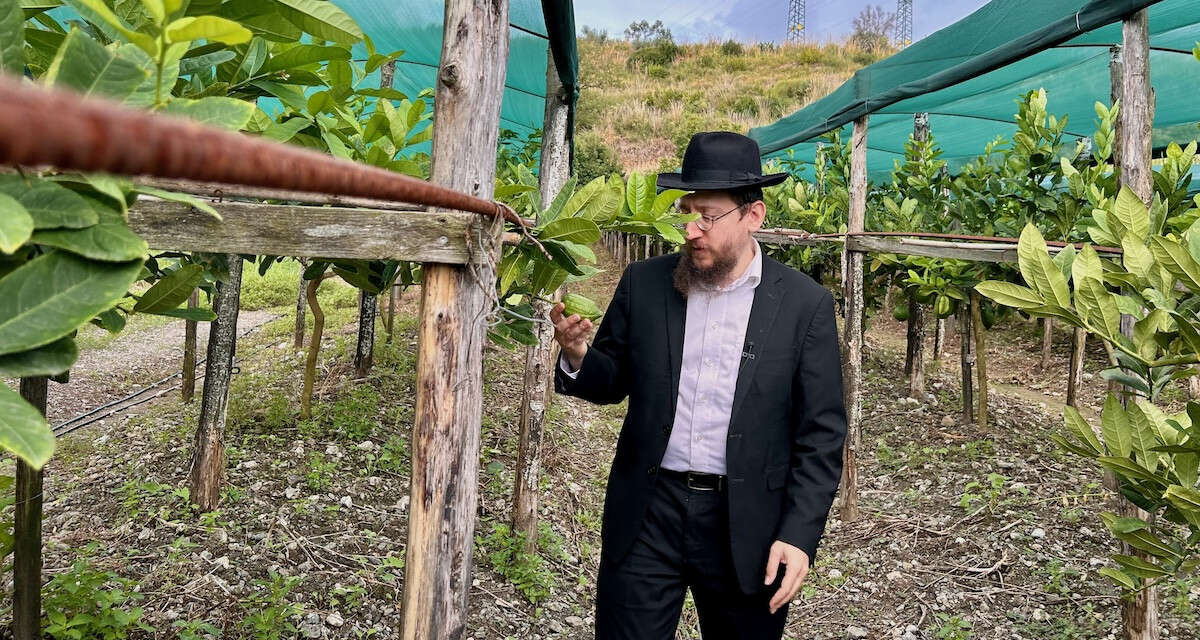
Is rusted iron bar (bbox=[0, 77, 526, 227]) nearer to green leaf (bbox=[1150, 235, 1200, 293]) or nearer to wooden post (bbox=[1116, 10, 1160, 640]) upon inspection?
green leaf (bbox=[1150, 235, 1200, 293])

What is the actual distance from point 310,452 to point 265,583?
53.5 inches

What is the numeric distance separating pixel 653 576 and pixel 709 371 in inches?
24.2

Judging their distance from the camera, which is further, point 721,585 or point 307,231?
point 721,585

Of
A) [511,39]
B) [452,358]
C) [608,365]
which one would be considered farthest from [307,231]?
[511,39]

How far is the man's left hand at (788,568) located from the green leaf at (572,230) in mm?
1172

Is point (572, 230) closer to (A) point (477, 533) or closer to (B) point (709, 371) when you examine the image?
(B) point (709, 371)

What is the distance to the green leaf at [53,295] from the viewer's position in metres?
0.63

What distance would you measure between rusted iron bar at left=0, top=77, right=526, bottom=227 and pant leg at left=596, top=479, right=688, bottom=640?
1986 mm

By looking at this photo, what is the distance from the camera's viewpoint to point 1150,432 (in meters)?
1.81

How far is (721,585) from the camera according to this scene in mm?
2254

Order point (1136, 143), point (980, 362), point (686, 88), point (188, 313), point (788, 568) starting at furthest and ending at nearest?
point (686, 88) → point (980, 362) → point (1136, 143) → point (788, 568) → point (188, 313)

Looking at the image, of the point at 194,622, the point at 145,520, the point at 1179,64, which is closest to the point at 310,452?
the point at 145,520

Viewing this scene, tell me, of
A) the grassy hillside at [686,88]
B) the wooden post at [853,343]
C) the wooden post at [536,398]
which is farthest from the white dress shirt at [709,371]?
the grassy hillside at [686,88]

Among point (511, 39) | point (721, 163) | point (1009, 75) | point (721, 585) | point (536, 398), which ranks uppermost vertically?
point (1009, 75)
